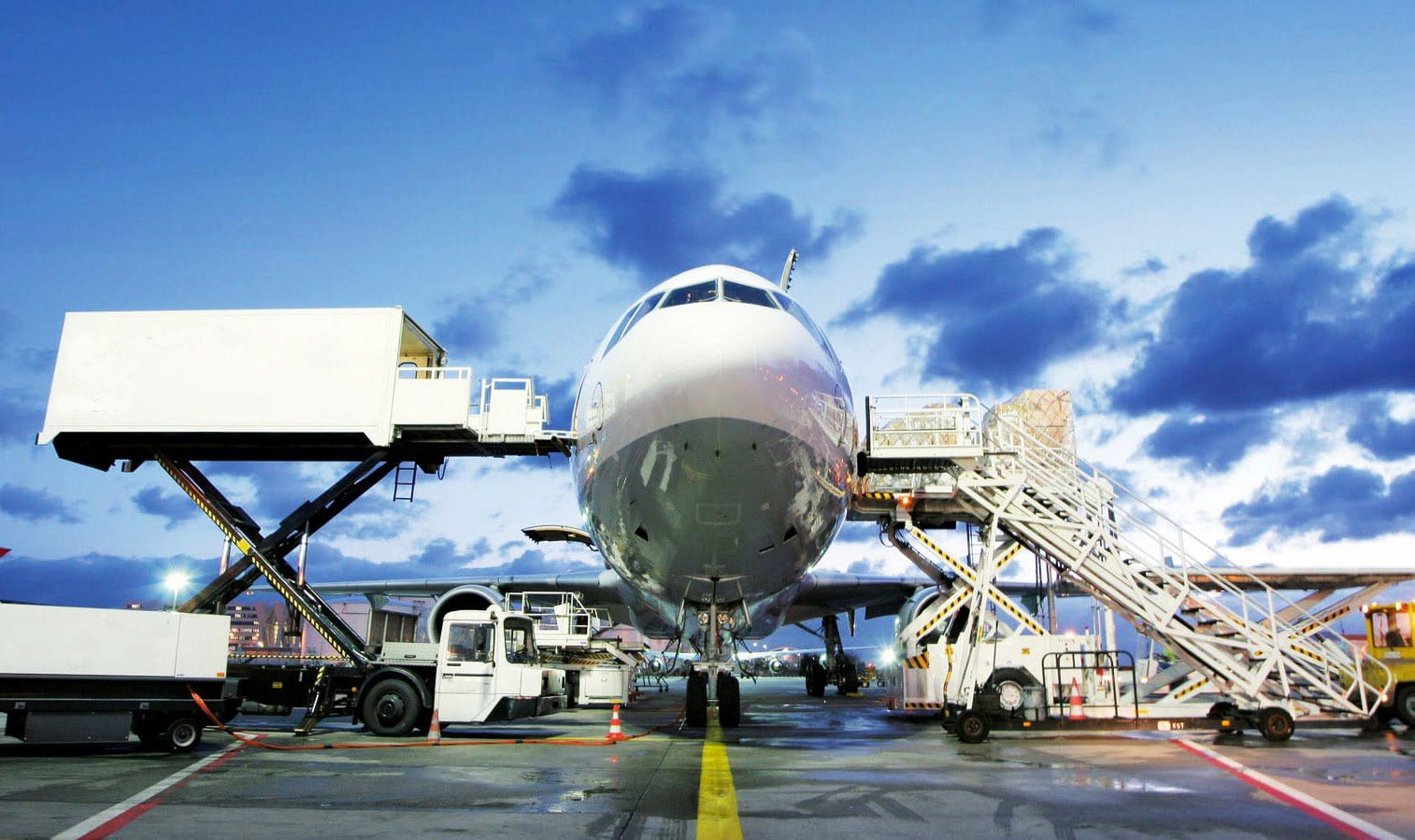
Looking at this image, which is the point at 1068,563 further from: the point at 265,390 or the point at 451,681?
the point at 265,390

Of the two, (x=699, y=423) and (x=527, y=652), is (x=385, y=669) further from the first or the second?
(x=699, y=423)

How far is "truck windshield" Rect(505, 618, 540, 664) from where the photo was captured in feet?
44.7

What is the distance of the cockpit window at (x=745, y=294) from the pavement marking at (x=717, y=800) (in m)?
4.81

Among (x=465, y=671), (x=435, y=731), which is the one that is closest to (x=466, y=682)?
(x=465, y=671)

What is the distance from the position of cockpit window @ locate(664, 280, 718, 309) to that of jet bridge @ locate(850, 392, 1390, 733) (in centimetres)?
444

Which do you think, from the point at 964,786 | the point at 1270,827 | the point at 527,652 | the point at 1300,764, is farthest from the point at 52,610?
the point at 1300,764

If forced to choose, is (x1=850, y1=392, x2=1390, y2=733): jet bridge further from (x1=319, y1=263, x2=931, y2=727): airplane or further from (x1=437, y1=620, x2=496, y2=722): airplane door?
(x1=437, y1=620, x2=496, y2=722): airplane door

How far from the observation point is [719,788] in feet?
24.9

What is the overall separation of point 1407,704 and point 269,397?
18929mm

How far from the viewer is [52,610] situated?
11.0 metres

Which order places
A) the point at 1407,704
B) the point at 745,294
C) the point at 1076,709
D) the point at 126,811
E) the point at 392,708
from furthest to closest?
1. the point at 1407,704
2. the point at 392,708
3. the point at 1076,709
4. the point at 745,294
5. the point at 126,811

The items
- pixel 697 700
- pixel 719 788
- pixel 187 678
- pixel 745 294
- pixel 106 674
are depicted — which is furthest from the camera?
pixel 697 700

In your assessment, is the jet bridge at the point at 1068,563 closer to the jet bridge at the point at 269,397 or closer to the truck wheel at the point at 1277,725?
the truck wheel at the point at 1277,725

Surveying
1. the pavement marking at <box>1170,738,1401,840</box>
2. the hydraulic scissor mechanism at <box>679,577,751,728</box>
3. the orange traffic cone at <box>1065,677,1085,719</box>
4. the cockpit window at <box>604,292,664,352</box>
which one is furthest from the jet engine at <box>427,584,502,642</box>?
the pavement marking at <box>1170,738,1401,840</box>
